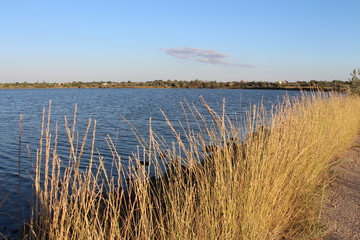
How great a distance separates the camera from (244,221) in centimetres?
279

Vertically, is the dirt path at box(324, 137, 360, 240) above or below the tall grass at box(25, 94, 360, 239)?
below

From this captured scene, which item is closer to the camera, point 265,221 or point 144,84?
point 265,221

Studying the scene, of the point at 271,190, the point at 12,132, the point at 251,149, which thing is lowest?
the point at 12,132

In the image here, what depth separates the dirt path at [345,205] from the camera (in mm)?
3785

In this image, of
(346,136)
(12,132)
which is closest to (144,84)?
(12,132)

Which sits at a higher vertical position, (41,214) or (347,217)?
(41,214)

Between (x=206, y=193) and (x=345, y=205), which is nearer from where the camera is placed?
(x=206, y=193)

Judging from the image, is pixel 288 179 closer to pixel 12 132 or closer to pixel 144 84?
pixel 12 132

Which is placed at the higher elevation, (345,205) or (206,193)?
(206,193)

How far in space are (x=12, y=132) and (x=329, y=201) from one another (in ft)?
51.4

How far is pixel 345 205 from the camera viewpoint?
4648mm

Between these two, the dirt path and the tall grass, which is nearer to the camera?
the tall grass

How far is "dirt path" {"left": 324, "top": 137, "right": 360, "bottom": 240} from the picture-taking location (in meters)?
3.79

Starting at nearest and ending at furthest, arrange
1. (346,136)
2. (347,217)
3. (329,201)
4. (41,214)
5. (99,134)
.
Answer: (41,214), (347,217), (329,201), (346,136), (99,134)
